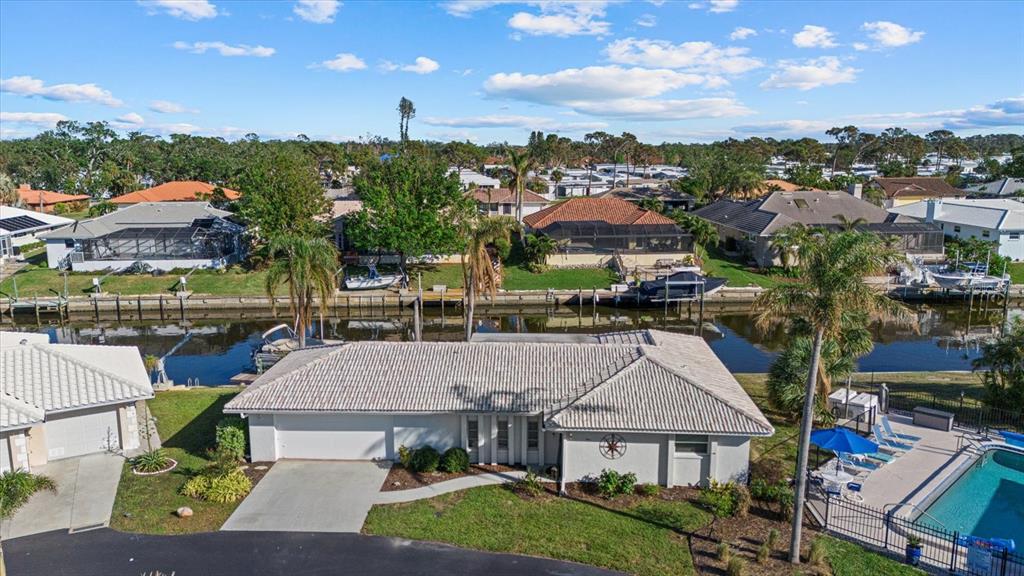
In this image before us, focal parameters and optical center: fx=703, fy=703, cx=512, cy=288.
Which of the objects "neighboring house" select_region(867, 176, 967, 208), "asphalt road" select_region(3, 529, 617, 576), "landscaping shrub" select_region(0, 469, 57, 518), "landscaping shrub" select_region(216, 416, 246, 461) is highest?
"neighboring house" select_region(867, 176, 967, 208)

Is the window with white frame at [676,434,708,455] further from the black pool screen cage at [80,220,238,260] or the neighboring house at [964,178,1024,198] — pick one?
the neighboring house at [964,178,1024,198]

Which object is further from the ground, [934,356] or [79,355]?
[79,355]

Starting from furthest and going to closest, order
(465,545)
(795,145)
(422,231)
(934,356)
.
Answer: (795,145), (422,231), (934,356), (465,545)

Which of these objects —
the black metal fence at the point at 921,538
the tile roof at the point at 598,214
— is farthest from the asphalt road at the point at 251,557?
the tile roof at the point at 598,214

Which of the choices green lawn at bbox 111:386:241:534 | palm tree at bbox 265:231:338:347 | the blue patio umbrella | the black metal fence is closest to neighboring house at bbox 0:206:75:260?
palm tree at bbox 265:231:338:347

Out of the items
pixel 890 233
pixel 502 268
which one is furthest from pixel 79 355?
pixel 890 233

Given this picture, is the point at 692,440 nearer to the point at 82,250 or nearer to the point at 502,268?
the point at 502,268

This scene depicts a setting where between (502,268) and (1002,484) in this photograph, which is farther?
(502,268)

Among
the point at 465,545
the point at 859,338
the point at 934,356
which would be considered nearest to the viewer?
the point at 465,545
